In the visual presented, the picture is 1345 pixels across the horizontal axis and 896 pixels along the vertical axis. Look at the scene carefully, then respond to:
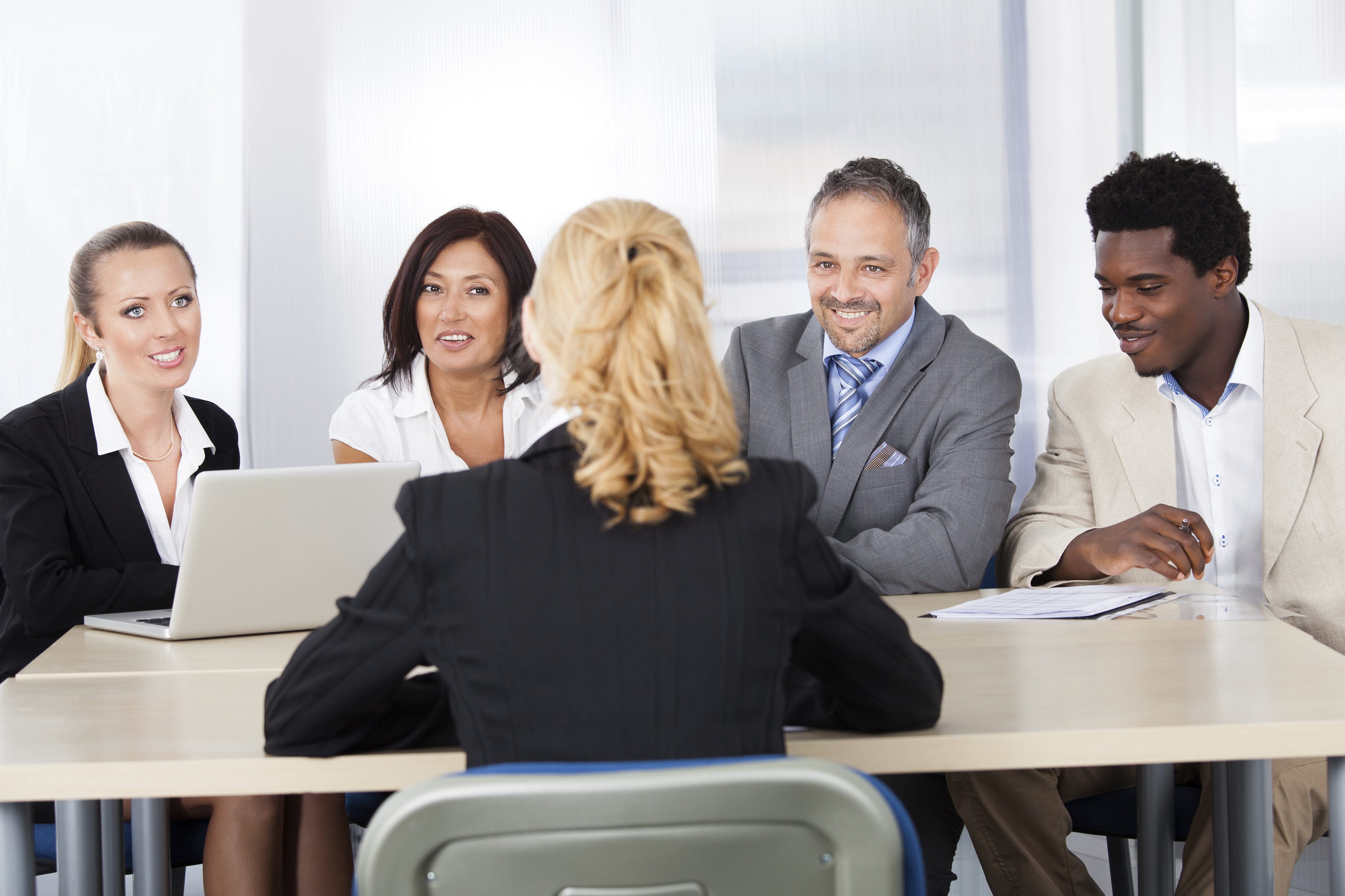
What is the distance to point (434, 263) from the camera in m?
2.74

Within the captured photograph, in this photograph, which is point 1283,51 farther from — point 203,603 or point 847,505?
point 203,603

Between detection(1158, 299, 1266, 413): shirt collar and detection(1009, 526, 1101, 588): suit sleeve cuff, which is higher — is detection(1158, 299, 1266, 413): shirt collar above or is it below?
above

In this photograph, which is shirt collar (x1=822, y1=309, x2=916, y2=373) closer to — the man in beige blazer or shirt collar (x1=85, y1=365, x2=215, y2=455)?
the man in beige blazer

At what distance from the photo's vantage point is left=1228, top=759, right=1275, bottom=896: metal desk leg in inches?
59.9

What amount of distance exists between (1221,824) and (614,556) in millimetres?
1160

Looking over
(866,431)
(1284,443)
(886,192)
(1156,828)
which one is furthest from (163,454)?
(1284,443)

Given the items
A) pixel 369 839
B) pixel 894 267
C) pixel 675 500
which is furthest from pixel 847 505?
pixel 369 839

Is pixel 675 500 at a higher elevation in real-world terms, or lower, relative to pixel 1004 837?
higher

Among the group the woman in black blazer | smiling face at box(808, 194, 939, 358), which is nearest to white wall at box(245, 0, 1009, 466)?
the woman in black blazer

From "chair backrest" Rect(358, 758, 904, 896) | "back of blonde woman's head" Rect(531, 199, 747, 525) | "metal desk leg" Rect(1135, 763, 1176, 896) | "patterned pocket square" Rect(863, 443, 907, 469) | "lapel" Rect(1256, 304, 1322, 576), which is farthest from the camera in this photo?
"patterned pocket square" Rect(863, 443, 907, 469)

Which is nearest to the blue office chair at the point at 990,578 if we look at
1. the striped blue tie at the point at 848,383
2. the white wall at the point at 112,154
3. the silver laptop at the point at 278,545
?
the striped blue tie at the point at 848,383

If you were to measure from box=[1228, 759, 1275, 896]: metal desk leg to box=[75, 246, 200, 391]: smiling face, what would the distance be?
1950 millimetres

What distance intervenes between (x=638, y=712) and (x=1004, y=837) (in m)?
1.21

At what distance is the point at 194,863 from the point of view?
1808 mm
